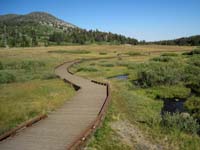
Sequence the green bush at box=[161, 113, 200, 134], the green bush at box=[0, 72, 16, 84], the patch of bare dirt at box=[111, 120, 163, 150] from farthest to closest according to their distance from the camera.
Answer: the green bush at box=[0, 72, 16, 84], the green bush at box=[161, 113, 200, 134], the patch of bare dirt at box=[111, 120, 163, 150]

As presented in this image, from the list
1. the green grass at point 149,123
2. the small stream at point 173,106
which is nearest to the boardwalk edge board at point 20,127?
the green grass at point 149,123

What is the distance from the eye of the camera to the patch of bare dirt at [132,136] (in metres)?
11.5

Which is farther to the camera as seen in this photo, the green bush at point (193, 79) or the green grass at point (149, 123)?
the green bush at point (193, 79)

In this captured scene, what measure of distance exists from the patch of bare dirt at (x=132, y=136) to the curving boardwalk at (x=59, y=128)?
141cm

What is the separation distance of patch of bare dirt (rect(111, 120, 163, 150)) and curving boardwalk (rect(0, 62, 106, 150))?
1408 millimetres

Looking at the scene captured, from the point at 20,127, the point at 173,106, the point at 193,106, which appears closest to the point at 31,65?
the point at 173,106

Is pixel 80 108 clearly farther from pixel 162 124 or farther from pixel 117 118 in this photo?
pixel 162 124

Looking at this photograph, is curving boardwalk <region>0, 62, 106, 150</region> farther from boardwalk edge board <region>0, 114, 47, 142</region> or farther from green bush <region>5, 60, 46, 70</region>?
green bush <region>5, 60, 46, 70</region>

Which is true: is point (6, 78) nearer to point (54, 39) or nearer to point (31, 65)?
point (31, 65)

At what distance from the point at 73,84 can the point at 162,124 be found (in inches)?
497

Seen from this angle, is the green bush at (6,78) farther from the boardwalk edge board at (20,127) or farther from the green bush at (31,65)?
the boardwalk edge board at (20,127)

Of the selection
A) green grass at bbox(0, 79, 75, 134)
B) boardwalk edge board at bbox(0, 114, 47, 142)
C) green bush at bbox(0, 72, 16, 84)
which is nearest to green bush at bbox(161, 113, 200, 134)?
boardwalk edge board at bbox(0, 114, 47, 142)

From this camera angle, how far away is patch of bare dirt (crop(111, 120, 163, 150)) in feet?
37.8

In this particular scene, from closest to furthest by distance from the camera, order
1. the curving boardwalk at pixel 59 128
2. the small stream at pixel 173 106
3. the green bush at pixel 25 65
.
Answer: the curving boardwalk at pixel 59 128 → the small stream at pixel 173 106 → the green bush at pixel 25 65
